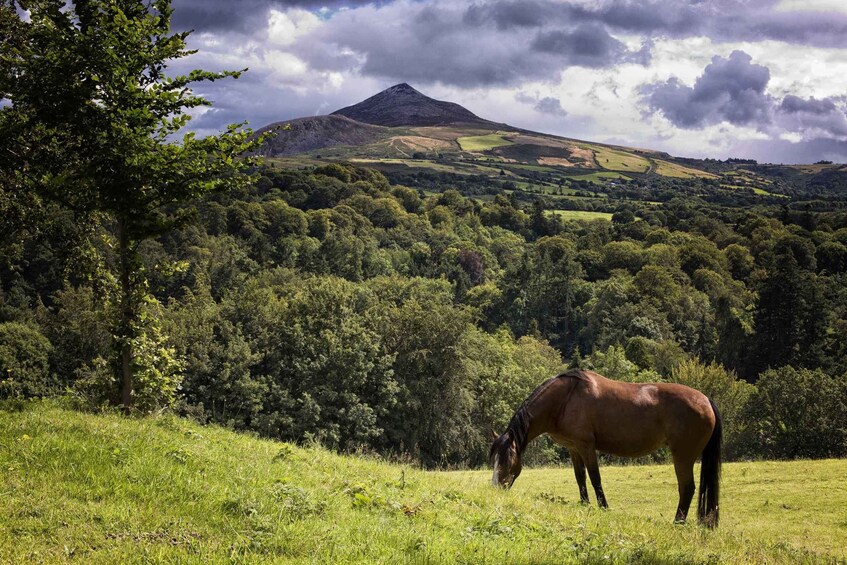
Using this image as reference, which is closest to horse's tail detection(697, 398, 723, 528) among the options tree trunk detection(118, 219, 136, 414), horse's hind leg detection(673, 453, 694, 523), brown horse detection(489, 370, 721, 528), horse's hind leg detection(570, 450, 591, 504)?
brown horse detection(489, 370, 721, 528)

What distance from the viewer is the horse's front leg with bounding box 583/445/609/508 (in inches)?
450

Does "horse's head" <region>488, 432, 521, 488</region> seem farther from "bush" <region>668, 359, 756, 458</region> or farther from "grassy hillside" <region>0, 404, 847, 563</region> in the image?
"bush" <region>668, 359, 756, 458</region>

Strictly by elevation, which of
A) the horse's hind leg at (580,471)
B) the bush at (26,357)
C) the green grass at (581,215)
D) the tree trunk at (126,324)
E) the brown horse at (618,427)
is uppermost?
the green grass at (581,215)

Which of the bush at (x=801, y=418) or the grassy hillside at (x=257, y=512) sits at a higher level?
the grassy hillside at (x=257, y=512)

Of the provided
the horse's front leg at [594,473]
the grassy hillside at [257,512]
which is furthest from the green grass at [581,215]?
the grassy hillside at [257,512]

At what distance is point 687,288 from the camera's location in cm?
9062

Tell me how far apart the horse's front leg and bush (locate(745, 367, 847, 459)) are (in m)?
29.3

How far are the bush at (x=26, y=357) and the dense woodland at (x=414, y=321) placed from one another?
20 centimetres

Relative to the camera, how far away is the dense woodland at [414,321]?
118 ft

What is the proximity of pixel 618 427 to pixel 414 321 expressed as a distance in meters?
31.7

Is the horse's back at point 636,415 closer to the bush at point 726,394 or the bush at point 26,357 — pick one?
the bush at point 726,394

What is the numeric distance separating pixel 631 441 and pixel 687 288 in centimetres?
8686

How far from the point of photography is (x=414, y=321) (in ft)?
142

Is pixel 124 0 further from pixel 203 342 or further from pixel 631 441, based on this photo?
pixel 203 342
